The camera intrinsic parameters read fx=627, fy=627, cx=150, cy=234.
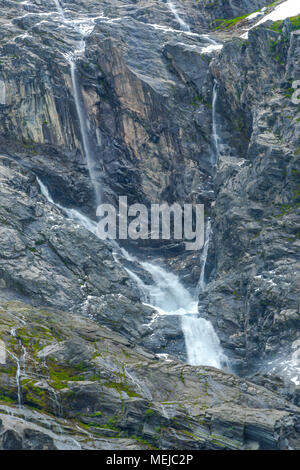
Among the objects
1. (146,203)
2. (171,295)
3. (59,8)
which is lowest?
(171,295)

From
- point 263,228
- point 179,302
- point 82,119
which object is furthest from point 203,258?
point 82,119

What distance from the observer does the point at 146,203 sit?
7794 cm

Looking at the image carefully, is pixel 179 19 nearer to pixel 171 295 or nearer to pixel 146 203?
pixel 146 203

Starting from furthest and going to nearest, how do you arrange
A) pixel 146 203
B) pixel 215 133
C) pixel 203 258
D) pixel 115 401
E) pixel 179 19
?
pixel 179 19, pixel 215 133, pixel 146 203, pixel 203 258, pixel 115 401

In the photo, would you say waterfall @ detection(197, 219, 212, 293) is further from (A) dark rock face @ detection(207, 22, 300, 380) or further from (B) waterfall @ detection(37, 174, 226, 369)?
(A) dark rock face @ detection(207, 22, 300, 380)

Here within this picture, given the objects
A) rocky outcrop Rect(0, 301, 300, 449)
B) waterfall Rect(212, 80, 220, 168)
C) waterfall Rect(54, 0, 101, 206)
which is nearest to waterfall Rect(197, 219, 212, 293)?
waterfall Rect(212, 80, 220, 168)

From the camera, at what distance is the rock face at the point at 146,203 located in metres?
43.1

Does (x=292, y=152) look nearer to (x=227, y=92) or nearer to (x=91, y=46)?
(x=227, y=92)

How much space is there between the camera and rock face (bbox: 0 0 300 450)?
43.1 metres

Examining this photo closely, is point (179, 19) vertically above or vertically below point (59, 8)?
below

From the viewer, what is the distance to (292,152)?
6581cm

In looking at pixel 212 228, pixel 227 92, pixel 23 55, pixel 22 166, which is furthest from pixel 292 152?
pixel 23 55

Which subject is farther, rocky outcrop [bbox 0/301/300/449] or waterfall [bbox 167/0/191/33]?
waterfall [bbox 167/0/191/33]

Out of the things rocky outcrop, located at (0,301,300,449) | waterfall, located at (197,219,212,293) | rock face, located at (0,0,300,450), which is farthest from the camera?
waterfall, located at (197,219,212,293)
